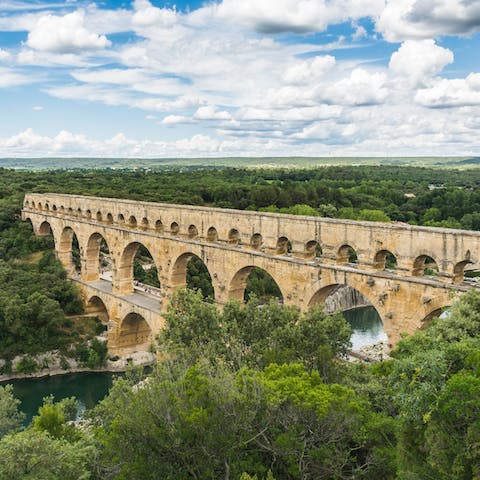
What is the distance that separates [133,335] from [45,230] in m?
18.9

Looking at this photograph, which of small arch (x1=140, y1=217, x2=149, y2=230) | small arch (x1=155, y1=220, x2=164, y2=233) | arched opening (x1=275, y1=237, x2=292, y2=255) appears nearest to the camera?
arched opening (x1=275, y1=237, x2=292, y2=255)

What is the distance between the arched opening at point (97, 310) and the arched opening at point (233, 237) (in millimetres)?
16582

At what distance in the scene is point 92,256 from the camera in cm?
4134

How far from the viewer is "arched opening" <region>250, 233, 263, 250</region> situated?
25703mm

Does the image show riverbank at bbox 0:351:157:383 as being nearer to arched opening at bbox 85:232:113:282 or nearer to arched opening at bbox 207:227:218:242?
arched opening at bbox 85:232:113:282

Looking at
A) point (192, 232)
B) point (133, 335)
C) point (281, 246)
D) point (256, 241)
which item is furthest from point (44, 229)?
point (281, 246)

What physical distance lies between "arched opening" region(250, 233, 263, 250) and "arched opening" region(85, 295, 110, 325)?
1835 cm

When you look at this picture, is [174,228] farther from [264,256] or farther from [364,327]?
[364,327]

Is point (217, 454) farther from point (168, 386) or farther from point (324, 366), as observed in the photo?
point (324, 366)

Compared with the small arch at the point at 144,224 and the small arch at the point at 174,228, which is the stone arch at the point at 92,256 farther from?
the small arch at the point at 174,228

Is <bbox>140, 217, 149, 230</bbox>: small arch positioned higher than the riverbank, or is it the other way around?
<bbox>140, 217, 149, 230</bbox>: small arch

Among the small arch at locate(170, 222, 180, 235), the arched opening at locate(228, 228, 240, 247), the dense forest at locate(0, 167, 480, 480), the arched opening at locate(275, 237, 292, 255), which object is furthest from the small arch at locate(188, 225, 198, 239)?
the dense forest at locate(0, 167, 480, 480)

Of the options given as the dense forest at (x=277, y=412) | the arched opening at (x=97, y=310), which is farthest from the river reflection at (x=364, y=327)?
the dense forest at (x=277, y=412)

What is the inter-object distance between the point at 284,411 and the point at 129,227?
2554cm
